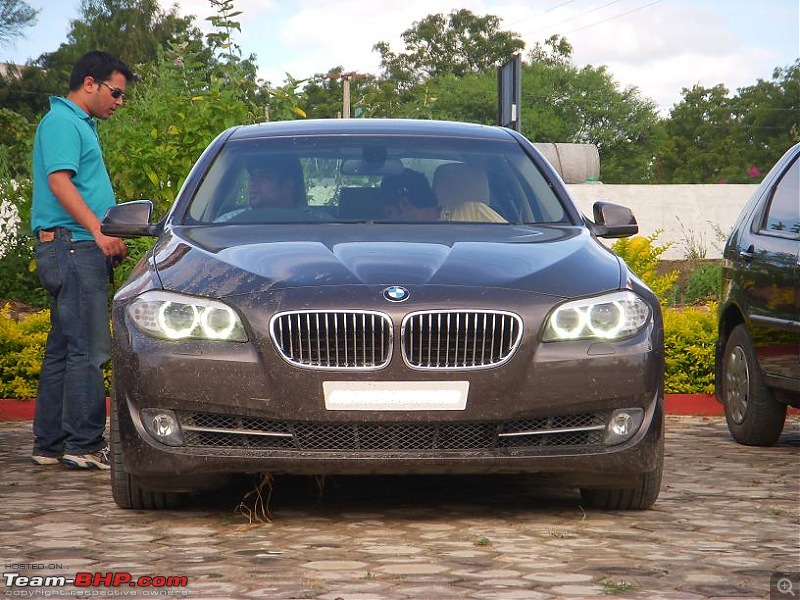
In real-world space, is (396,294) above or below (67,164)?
below

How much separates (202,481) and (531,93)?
88.8 meters

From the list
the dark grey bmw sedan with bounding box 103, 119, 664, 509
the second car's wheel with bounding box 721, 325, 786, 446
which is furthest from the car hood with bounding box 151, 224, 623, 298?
the second car's wheel with bounding box 721, 325, 786, 446

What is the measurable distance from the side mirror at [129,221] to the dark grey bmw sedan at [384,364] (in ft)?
1.59

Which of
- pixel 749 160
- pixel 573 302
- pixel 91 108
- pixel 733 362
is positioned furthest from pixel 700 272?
pixel 749 160

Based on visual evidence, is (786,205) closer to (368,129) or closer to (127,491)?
(368,129)

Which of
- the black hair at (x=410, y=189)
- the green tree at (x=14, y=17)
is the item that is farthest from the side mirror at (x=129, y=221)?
the green tree at (x=14, y=17)

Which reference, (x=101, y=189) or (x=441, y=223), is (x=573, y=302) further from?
(x=101, y=189)

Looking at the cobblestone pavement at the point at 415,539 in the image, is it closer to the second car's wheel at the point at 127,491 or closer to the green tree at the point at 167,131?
the second car's wheel at the point at 127,491

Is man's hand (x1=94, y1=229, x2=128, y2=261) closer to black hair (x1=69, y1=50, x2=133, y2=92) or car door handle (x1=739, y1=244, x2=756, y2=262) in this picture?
black hair (x1=69, y1=50, x2=133, y2=92)

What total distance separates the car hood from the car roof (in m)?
0.93

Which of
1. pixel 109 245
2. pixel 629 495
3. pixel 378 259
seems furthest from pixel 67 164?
pixel 629 495

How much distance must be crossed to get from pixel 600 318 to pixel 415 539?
107 cm

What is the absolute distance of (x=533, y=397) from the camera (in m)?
5.57

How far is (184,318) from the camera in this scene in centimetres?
568
